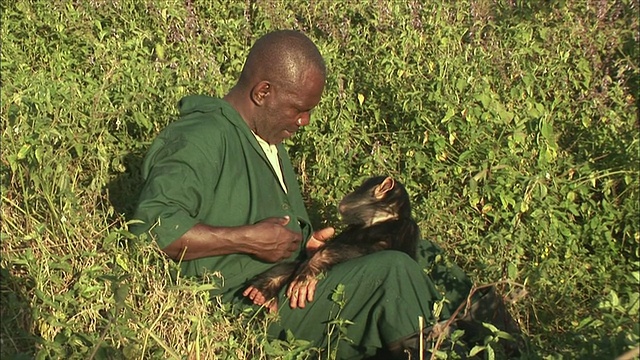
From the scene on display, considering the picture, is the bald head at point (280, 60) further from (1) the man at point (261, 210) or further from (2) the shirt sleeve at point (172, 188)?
(2) the shirt sleeve at point (172, 188)

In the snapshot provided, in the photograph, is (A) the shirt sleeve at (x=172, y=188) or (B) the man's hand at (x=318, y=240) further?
(B) the man's hand at (x=318, y=240)

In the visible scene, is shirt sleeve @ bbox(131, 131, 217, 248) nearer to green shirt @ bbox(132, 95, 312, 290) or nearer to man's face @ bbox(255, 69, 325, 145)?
green shirt @ bbox(132, 95, 312, 290)

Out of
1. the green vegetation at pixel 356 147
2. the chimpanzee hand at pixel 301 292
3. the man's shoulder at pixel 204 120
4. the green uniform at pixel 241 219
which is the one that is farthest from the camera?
the man's shoulder at pixel 204 120

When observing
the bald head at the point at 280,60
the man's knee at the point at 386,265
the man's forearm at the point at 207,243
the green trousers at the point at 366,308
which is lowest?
the green trousers at the point at 366,308

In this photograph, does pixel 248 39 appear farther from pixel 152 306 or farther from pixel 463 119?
pixel 152 306

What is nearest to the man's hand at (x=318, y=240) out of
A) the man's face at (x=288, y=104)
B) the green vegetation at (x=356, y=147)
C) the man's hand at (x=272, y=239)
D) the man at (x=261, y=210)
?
the man at (x=261, y=210)

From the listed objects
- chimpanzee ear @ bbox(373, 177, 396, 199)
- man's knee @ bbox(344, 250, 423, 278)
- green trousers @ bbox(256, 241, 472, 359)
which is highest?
chimpanzee ear @ bbox(373, 177, 396, 199)

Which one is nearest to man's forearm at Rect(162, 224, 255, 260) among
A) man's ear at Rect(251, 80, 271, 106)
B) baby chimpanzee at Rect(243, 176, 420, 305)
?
baby chimpanzee at Rect(243, 176, 420, 305)

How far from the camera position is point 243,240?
416 centimetres

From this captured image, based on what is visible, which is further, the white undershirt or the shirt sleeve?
the white undershirt

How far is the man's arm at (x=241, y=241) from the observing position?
4.03 metres

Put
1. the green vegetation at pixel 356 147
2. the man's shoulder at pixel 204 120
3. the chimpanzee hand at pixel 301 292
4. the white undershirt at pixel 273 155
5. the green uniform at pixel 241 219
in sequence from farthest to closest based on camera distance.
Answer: the white undershirt at pixel 273 155
the man's shoulder at pixel 204 120
the chimpanzee hand at pixel 301 292
the green uniform at pixel 241 219
the green vegetation at pixel 356 147

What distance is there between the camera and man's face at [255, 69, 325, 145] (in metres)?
4.54

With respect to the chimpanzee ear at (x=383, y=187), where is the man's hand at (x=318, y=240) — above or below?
below
